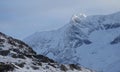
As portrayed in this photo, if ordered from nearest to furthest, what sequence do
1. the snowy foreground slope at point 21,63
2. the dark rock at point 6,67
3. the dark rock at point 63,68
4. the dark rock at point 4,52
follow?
the dark rock at point 6,67 → the snowy foreground slope at point 21,63 → the dark rock at point 63,68 → the dark rock at point 4,52

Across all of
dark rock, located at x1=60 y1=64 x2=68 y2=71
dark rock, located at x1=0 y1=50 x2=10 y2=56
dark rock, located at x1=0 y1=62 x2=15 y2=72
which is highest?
dark rock, located at x1=0 y1=50 x2=10 y2=56

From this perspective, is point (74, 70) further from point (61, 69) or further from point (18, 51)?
point (18, 51)

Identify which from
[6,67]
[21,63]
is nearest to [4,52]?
→ [21,63]

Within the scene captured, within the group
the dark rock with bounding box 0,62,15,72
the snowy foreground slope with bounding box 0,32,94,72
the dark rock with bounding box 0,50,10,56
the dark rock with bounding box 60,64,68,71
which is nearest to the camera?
the dark rock with bounding box 0,62,15,72

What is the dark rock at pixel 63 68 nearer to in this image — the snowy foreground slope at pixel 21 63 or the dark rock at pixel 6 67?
the snowy foreground slope at pixel 21 63

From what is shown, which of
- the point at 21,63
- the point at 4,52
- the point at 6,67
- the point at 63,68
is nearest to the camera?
the point at 6,67

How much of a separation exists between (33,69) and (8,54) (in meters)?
16.3

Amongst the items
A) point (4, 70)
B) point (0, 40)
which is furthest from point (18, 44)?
point (4, 70)

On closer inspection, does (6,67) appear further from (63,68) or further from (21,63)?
(63,68)

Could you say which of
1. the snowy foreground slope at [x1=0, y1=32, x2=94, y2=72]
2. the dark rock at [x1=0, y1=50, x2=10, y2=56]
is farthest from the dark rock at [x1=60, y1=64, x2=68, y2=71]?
the dark rock at [x1=0, y1=50, x2=10, y2=56]

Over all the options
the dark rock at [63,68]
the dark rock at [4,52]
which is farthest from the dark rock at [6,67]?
the dark rock at [63,68]

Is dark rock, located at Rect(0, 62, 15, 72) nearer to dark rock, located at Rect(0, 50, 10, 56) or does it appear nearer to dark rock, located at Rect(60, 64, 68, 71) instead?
dark rock, located at Rect(0, 50, 10, 56)

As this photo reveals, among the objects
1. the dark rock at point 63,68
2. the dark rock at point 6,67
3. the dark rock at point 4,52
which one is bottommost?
the dark rock at point 6,67

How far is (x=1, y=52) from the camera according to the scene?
506 feet
